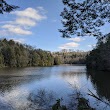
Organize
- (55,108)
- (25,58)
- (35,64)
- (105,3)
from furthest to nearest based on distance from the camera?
1. (35,64)
2. (25,58)
3. (55,108)
4. (105,3)

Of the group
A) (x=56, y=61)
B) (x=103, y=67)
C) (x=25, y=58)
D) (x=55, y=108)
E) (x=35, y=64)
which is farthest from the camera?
(x=56, y=61)

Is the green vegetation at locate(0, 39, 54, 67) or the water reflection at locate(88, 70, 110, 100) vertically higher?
the green vegetation at locate(0, 39, 54, 67)

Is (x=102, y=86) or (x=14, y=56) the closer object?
(x=102, y=86)

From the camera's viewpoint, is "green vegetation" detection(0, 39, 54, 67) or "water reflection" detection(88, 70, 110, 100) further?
"green vegetation" detection(0, 39, 54, 67)

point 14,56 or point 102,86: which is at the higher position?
point 14,56

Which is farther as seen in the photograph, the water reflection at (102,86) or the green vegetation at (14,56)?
the green vegetation at (14,56)

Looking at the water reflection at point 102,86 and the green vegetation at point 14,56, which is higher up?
the green vegetation at point 14,56

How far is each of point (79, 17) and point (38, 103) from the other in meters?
14.2

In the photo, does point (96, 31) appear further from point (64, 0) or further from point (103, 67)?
point (103, 67)

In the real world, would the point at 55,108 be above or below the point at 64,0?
below

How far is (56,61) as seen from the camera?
16000cm

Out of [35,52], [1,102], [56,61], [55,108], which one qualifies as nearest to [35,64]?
[35,52]

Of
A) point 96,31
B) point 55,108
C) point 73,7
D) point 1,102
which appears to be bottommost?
point 1,102

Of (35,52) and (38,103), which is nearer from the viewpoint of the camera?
(38,103)
